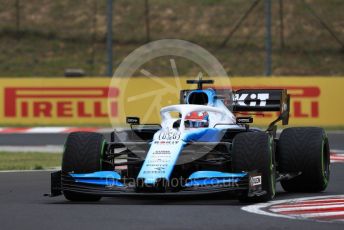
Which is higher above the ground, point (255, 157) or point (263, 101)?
point (263, 101)

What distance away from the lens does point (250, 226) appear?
32.9ft

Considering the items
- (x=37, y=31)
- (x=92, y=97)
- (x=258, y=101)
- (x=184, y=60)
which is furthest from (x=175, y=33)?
(x=258, y=101)

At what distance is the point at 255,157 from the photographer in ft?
40.4

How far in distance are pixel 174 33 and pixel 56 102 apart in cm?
1563

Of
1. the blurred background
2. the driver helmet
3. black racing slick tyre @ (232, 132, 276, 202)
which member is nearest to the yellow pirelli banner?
the blurred background

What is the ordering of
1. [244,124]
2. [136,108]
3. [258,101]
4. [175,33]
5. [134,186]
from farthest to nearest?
[175,33], [136,108], [258,101], [244,124], [134,186]

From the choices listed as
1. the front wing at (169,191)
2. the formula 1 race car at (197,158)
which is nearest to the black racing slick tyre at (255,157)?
the formula 1 race car at (197,158)

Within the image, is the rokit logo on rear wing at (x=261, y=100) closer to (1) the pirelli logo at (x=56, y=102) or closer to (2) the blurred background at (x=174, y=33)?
(1) the pirelli logo at (x=56, y=102)

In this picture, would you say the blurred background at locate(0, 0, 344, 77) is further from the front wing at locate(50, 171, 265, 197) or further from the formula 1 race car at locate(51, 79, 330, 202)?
the front wing at locate(50, 171, 265, 197)

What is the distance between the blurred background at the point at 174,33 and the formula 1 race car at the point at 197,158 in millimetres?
28969

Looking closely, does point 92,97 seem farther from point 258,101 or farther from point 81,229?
point 81,229

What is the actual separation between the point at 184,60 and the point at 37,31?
280 inches

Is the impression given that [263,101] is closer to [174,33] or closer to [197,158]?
[197,158]

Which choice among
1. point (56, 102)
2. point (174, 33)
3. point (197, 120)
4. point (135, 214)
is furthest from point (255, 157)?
point (174, 33)
